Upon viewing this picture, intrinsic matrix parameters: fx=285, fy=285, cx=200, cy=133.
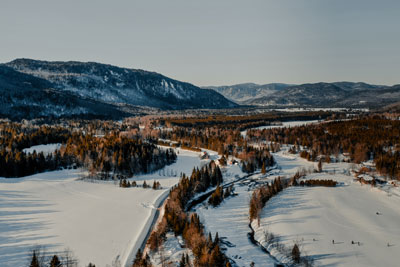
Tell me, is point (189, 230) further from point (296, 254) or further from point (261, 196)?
point (261, 196)

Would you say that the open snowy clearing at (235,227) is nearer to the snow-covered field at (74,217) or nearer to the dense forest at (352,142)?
the snow-covered field at (74,217)

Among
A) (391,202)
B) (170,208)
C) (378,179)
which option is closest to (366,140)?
(378,179)

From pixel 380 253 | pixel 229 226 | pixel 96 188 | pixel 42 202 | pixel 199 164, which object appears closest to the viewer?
pixel 380 253

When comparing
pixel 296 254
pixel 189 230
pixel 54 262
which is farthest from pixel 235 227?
pixel 54 262

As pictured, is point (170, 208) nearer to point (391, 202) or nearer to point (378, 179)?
point (391, 202)

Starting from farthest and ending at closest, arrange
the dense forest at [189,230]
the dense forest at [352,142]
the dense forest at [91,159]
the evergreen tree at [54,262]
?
the dense forest at [352,142]
the dense forest at [91,159]
the dense forest at [189,230]
the evergreen tree at [54,262]

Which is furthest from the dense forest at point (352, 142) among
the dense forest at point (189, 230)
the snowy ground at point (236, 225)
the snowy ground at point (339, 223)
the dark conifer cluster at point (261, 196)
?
the dense forest at point (189, 230)
